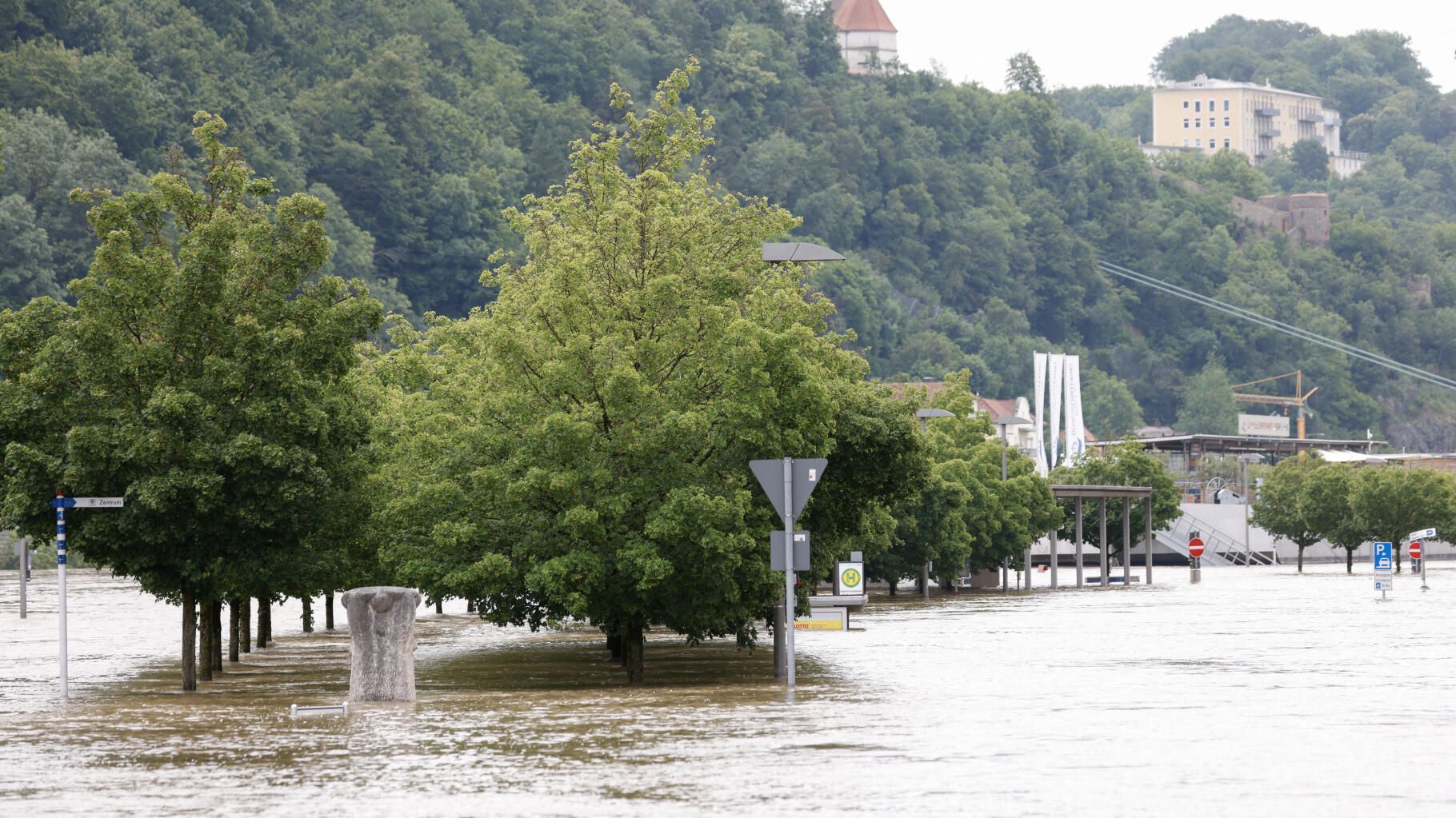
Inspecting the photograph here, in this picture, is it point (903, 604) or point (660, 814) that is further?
point (903, 604)

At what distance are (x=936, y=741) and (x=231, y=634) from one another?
19.1 meters

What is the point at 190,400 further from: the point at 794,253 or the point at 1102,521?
the point at 1102,521

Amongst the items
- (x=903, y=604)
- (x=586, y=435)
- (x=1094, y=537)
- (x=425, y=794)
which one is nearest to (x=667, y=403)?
(x=586, y=435)

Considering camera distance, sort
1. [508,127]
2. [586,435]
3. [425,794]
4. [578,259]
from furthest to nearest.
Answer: [508,127]
[578,259]
[586,435]
[425,794]

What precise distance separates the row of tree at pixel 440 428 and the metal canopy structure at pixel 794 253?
2.44 m

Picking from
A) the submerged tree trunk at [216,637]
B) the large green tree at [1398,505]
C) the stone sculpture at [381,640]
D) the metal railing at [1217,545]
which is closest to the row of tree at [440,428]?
the submerged tree trunk at [216,637]

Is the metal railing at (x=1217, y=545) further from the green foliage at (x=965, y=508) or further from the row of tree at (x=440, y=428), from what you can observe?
the row of tree at (x=440, y=428)

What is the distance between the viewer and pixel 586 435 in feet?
84.5

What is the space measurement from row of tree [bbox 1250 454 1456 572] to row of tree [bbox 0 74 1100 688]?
8131 cm

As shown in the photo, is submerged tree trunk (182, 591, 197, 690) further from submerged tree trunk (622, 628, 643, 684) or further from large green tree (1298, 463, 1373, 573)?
large green tree (1298, 463, 1373, 573)

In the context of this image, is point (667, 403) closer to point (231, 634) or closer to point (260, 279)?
point (260, 279)

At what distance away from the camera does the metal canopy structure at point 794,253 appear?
3259 centimetres

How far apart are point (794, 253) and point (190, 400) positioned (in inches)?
468

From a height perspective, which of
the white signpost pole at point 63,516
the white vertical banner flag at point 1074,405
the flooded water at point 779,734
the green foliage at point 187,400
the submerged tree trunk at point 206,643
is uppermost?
the white vertical banner flag at point 1074,405
